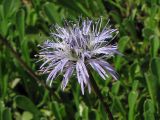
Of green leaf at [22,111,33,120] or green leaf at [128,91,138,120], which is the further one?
green leaf at [22,111,33,120]

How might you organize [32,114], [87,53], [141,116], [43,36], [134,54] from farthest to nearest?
[43,36]
[134,54]
[32,114]
[141,116]
[87,53]

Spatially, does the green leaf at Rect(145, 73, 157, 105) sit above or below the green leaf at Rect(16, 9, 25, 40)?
below

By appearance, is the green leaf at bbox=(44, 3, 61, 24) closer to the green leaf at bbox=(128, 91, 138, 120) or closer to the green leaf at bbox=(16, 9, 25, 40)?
the green leaf at bbox=(16, 9, 25, 40)

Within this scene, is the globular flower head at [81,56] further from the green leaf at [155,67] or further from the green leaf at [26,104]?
the green leaf at [26,104]

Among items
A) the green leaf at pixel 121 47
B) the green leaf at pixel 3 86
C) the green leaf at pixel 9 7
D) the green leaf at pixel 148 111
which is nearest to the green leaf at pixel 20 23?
the green leaf at pixel 9 7

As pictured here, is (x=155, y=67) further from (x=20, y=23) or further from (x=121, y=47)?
(x=20, y=23)

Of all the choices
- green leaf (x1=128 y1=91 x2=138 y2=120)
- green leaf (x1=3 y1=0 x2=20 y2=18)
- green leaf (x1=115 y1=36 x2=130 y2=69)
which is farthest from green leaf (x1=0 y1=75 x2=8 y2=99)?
green leaf (x1=128 y1=91 x2=138 y2=120)

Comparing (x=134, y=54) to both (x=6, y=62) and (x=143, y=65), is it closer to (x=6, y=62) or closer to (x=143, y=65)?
(x=143, y=65)

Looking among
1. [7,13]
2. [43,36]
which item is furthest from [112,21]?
[7,13]
